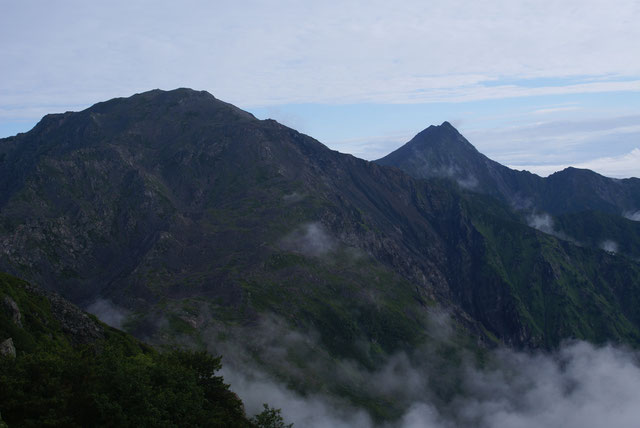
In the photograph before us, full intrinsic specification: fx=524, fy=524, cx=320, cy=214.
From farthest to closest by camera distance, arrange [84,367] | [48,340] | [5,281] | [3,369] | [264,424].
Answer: [5,281] < [48,340] < [264,424] < [84,367] < [3,369]

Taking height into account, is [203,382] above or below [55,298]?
below

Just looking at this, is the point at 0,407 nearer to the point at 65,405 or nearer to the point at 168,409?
the point at 65,405

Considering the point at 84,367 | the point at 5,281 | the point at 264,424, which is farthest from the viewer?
the point at 5,281

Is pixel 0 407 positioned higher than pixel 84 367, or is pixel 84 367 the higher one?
pixel 84 367

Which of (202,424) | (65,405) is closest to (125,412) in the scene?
(65,405)

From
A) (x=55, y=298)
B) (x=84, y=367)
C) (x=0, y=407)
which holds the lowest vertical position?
(x=0, y=407)

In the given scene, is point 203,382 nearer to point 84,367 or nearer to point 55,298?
point 84,367

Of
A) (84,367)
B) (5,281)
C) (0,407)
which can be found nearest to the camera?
(0,407)

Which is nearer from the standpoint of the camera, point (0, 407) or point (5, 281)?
point (0, 407)

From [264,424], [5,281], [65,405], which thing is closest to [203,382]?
[264,424]
